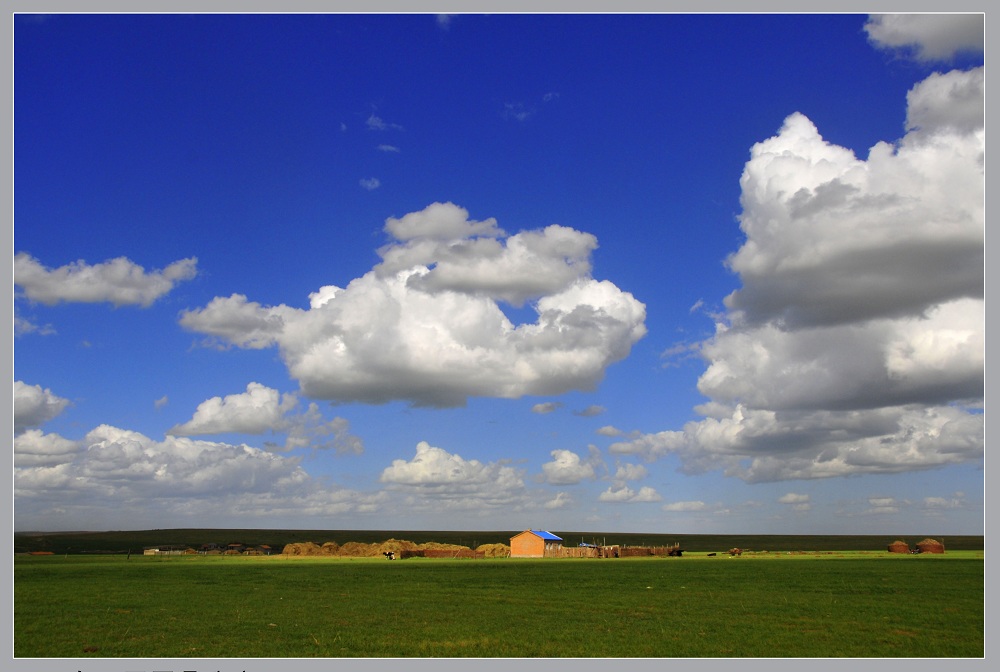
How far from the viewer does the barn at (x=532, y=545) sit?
132 meters

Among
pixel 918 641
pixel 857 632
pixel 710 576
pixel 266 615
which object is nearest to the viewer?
pixel 918 641

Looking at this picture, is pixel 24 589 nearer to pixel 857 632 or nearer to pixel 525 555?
pixel 857 632

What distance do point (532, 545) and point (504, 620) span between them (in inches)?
4068

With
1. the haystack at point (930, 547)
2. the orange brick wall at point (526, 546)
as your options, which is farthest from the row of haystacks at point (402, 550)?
the haystack at point (930, 547)

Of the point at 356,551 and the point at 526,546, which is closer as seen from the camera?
the point at 526,546

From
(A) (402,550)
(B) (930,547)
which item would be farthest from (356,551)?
(B) (930,547)

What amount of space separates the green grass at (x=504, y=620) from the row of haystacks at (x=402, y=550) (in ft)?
272

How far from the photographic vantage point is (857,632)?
29266 mm

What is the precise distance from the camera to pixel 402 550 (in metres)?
135

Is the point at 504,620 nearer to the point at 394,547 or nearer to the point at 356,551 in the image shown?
the point at 394,547

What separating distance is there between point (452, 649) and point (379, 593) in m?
23.1

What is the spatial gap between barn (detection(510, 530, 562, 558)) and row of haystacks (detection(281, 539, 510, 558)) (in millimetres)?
2604

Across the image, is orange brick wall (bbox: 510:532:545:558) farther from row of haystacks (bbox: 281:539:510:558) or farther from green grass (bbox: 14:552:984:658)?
green grass (bbox: 14:552:984:658)

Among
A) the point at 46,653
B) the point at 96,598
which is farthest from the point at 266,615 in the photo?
the point at 96,598
